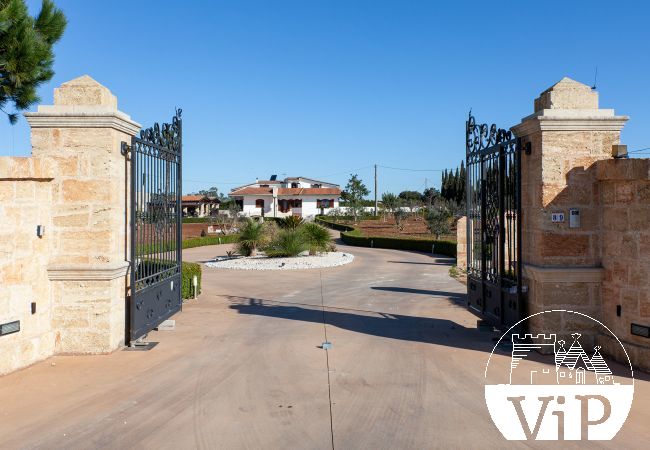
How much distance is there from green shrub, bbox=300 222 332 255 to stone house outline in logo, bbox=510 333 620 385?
15254 mm

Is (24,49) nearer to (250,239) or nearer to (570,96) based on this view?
(570,96)

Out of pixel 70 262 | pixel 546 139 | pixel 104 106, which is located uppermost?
pixel 104 106

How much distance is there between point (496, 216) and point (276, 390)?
4226 millimetres

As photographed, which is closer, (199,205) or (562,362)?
(562,362)

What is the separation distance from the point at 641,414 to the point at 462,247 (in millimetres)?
14545

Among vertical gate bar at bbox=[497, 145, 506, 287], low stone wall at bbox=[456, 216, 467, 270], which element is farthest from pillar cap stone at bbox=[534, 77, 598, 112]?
low stone wall at bbox=[456, 216, 467, 270]

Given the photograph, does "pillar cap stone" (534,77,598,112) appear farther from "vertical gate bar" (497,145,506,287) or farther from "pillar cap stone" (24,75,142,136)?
"pillar cap stone" (24,75,142,136)

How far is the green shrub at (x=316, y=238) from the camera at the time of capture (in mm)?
21984

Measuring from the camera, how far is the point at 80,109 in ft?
21.5

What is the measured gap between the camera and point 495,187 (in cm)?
772


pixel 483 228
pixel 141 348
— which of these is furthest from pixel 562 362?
pixel 141 348

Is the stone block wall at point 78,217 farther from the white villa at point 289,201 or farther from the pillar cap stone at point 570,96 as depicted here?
the white villa at point 289,201

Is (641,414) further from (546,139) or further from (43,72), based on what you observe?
(43,72)

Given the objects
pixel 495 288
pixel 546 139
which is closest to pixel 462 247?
pixel 495 288
